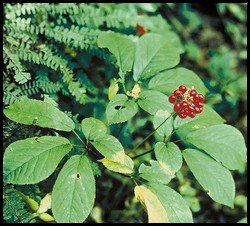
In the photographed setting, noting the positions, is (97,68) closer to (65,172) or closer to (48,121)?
(48,121)

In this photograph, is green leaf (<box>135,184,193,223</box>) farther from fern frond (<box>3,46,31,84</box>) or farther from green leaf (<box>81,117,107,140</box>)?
fern frond (<box>3,46,31,84</box>)

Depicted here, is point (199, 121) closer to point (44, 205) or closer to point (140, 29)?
point (44, 205)

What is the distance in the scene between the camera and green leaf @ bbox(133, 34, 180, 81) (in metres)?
1.81

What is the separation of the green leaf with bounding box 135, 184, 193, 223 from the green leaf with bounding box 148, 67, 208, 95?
54cm

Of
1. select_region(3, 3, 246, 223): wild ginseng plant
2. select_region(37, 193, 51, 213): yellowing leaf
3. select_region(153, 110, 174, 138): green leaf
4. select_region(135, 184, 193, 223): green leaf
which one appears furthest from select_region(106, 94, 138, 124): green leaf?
select_region(37, 193, 51, 213): yellowing leaf

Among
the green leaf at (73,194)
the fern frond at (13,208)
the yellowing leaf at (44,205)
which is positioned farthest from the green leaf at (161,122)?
the fern frond at (13,208)

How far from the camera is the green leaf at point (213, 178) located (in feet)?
4.98

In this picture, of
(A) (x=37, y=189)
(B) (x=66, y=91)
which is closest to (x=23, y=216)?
(A) (x=37, y=189)

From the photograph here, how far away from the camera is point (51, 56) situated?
1960mm

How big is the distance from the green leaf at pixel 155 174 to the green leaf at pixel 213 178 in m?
0.12

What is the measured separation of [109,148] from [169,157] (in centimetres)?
28

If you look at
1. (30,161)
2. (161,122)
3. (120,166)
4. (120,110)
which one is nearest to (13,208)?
(30,161)

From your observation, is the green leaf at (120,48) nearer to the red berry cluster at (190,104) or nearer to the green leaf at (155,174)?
the red berry cluster at (190,104)

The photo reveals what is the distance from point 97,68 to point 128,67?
0.63m
